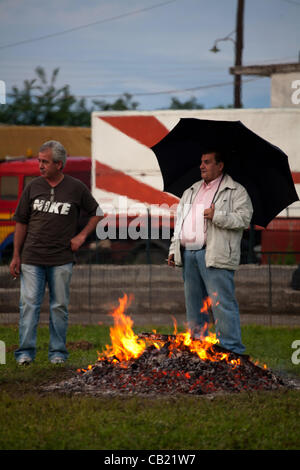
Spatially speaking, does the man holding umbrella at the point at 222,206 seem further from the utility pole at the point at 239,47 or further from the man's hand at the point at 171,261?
the utility pole at the point at 239,47

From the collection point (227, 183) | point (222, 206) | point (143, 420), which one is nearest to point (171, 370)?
point (143, 420)

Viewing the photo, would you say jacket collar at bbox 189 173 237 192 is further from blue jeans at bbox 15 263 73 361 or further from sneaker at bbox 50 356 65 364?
sneaker at bbox 50 356 65 364

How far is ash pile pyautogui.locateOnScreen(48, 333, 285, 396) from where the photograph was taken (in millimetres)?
5785

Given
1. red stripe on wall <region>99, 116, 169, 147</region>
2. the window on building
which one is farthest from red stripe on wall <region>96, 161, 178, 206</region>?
the window on building

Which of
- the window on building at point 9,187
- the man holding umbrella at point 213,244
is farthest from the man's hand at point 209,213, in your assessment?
the window on building at point 9,187

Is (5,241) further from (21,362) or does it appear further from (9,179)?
(21,362)

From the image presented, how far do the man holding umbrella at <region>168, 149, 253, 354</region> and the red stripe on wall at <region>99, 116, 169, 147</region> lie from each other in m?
8.79

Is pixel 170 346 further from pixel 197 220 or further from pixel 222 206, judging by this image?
pixel 222 206

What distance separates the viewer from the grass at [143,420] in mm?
4469

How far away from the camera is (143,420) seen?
4902mm

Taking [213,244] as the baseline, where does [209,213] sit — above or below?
above

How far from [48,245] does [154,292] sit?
13.1ft
